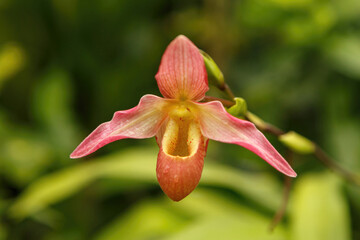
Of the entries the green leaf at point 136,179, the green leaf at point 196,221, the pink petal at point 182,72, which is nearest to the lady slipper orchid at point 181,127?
the pink petal at point 182,72

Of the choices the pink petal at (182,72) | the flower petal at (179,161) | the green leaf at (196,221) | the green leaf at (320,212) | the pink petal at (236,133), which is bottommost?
the green leaf at (196,221)

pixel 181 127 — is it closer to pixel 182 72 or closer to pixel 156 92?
pixel 182 72

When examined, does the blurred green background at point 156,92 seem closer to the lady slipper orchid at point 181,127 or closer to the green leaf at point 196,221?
the green leaf at point 196,221

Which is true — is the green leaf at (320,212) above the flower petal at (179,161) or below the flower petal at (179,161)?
below

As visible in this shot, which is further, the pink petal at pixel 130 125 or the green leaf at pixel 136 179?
the green leaf at pixel 136 179

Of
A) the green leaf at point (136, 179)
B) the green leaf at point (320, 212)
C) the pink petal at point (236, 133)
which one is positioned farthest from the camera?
the green leaf at point (136, 179)

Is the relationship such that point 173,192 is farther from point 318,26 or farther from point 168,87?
point 318,26

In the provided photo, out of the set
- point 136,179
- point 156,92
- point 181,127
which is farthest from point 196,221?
point 156,92
